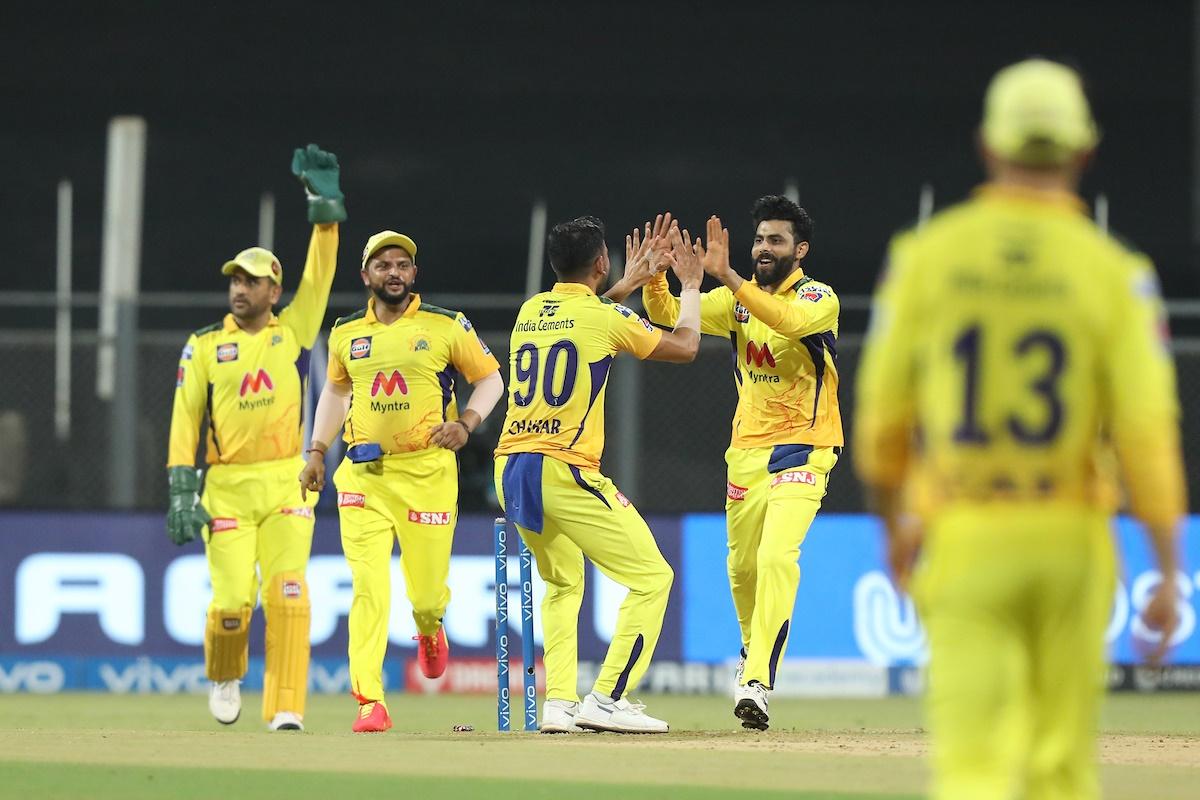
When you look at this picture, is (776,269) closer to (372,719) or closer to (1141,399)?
(372,719)

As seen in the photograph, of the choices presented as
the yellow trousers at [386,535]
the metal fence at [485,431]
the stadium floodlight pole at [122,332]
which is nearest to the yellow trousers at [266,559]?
the yellow trousers at [386,535]

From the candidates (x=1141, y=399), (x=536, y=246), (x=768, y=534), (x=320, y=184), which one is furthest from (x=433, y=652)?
(x=536, y=246)

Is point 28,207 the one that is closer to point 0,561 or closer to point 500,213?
point 500,213

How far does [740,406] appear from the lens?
9.82 metres

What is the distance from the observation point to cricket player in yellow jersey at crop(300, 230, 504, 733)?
9.59 meters

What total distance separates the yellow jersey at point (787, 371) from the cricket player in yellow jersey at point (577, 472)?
68 centimetres

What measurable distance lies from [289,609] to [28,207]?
39.2 ft

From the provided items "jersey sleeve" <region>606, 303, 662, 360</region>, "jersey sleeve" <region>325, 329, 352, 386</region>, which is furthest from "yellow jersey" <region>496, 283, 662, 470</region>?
"jersey sleeve" <region>325, 329, 352, 386</region>

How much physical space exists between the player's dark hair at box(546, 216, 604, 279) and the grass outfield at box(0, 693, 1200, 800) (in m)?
2.11

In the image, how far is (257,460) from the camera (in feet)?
33.6

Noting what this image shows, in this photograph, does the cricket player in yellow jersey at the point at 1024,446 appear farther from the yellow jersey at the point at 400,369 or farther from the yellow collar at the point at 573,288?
the yellow jersey at the point at 400,369

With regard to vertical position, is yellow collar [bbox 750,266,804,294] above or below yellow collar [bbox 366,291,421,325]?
above

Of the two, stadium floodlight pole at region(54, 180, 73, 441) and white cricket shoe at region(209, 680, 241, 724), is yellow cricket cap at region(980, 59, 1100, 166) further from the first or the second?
stadium floodlight pole at region(54, 180, 73, 441)

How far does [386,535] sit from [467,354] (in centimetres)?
100
